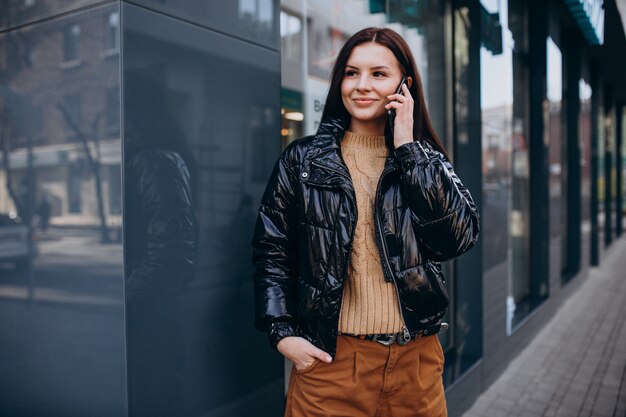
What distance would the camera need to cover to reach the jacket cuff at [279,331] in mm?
1938

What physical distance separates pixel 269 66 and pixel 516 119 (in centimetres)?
477

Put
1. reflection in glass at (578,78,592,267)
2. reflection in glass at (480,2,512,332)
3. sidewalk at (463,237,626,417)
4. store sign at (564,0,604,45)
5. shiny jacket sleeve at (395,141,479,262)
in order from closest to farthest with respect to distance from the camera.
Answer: shiny jacket sleeve at (395,141,479,262)
sidewalk at (463,237,626,417)
reflection in glass at (480,2,512,332)
store sign at (564,0,604,45)
reflection in glass at (578,78,592,267)

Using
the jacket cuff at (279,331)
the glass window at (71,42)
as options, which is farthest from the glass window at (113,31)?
the jacket cuff at (279,331)

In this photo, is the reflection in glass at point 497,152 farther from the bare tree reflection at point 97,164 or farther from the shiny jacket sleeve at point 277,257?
the bare tree reflection at point 97,164

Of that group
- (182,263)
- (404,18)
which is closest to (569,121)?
(404,18)

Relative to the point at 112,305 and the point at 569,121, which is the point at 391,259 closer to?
the point at 112,305

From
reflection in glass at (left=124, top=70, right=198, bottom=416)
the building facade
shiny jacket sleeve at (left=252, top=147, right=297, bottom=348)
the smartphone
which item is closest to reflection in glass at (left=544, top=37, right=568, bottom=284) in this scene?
the building facade

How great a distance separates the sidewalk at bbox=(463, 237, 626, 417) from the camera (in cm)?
446

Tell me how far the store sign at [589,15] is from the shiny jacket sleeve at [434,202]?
587 centimetres

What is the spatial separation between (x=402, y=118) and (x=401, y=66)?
23 cm

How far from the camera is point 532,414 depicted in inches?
170

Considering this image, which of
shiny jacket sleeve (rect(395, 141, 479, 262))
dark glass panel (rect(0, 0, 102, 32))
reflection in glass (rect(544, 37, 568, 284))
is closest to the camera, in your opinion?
shiny jacket sleeve (rect(395, 141, 479, 262))

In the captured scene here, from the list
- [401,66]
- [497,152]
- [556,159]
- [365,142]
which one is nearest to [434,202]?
[365,142]

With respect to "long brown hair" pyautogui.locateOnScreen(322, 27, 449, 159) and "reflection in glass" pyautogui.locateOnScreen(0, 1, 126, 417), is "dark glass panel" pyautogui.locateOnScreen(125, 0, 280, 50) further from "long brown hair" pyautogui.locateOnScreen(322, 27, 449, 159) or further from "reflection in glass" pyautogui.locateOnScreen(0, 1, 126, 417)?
"long brown hair" pyautogui.locateOnScreen(322, 27, 449, 159)
